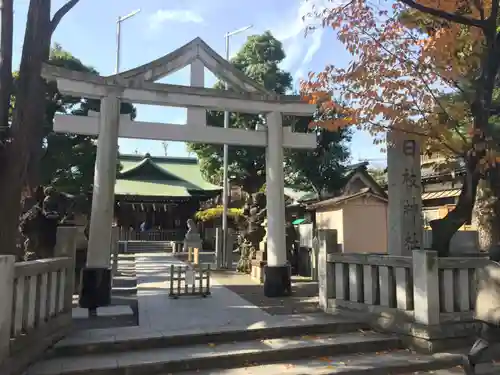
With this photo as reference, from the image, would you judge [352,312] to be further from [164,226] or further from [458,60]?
[164,226]

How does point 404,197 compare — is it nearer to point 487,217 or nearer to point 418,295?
point 418,295

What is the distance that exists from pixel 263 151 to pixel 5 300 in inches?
782

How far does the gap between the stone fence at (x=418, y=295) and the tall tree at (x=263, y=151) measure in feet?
45.8

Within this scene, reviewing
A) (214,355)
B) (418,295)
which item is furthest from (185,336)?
(418,295)

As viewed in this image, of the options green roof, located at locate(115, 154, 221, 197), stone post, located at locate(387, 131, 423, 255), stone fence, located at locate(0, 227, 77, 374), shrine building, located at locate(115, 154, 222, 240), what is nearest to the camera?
stone fence, located at locate(0, 227, 77, 374)

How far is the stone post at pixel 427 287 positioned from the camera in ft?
20.9

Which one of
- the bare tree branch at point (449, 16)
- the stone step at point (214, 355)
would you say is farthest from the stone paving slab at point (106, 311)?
the bare tree branch at point (449, 16)

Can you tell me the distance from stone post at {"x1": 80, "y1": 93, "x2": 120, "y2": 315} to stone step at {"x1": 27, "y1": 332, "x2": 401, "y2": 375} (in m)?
3.08

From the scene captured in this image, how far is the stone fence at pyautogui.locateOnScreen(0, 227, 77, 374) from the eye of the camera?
4648mm

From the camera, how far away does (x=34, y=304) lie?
18.2 feet

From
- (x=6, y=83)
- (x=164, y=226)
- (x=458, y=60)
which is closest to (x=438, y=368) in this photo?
(x=458, y=60)

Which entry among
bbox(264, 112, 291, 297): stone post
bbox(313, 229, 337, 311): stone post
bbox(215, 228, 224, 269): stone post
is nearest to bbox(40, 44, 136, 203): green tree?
bbox(215, 228, 224, 269): stone post

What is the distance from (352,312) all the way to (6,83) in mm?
7635

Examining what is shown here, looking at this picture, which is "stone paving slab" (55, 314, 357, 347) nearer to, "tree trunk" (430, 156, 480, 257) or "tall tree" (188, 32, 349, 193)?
"tree trunk" (430, 156, 480, 257)
